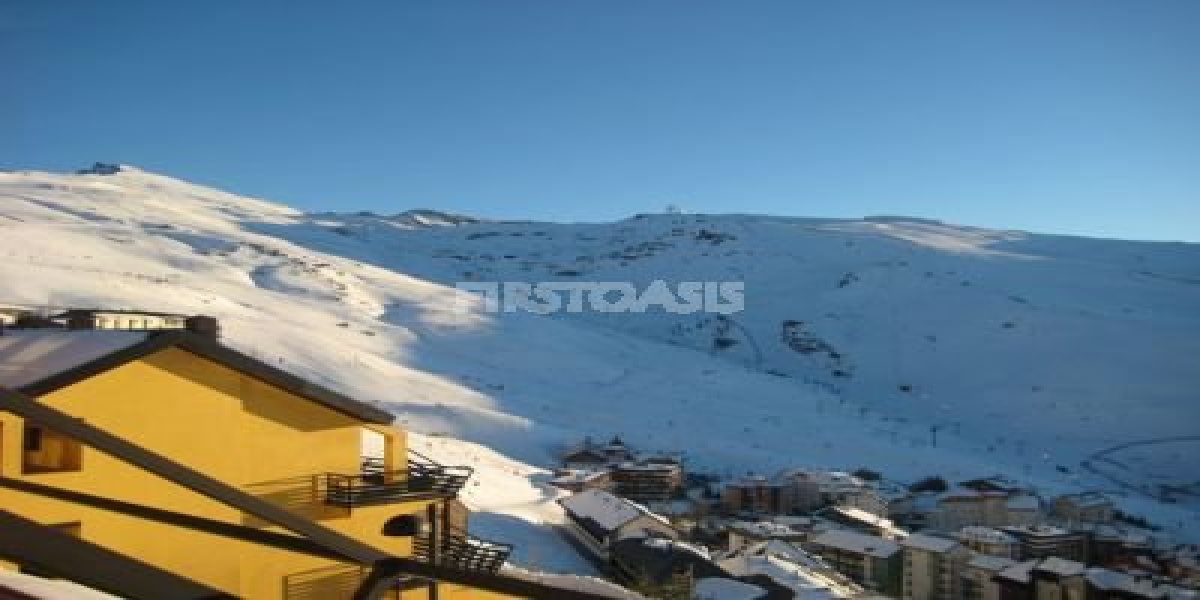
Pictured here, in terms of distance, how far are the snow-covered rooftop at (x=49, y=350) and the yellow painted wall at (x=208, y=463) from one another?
0.25 m

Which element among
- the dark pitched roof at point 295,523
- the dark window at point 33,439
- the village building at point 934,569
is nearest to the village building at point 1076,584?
the village building at point 934,569

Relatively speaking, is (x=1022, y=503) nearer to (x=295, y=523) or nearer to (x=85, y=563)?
(x=295, y=523)

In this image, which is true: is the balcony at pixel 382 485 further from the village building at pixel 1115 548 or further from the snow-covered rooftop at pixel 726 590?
the village building at pixel 1115 548

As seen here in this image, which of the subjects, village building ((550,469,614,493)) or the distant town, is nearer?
the distant town

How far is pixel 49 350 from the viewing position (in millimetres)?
8320

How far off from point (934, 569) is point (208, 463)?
103 ft

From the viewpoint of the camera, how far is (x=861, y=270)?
11294 centimetres

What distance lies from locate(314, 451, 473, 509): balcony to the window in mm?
2310

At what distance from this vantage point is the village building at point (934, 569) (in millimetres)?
33906

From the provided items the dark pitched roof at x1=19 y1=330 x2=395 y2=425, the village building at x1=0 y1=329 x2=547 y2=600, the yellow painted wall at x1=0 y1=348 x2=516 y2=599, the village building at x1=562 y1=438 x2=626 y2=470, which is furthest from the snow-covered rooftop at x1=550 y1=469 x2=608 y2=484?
the dark pitched roof at x1=19 y1=330 x2=395 y2=425

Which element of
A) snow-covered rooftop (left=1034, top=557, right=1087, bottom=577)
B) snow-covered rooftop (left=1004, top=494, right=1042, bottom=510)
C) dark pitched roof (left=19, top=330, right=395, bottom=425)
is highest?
dark pitched roof (left=19, top=330, right=395, bottom=425)

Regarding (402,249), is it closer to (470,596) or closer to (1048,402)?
(1048,402)

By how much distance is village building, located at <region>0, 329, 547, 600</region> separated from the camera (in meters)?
7.48

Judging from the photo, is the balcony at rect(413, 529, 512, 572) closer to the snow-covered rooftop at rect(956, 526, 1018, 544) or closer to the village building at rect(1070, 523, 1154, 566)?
the snow-covered rooftop at rect(956, 526, 1018, 544)
